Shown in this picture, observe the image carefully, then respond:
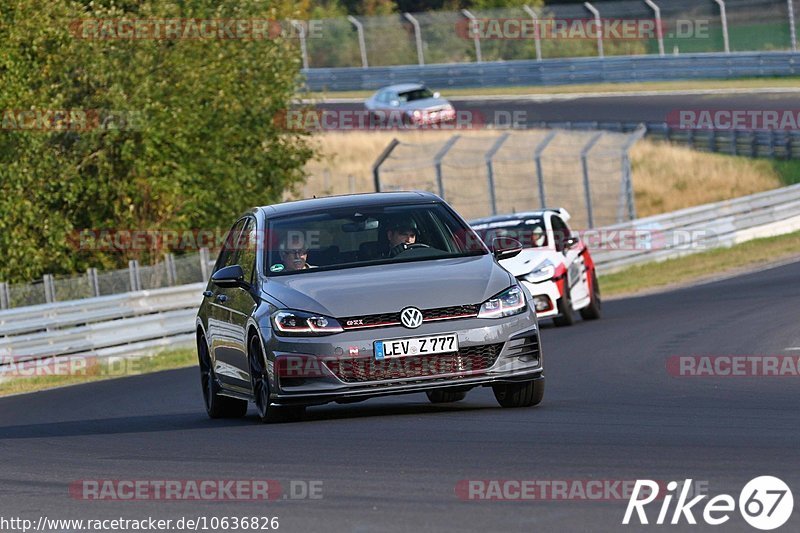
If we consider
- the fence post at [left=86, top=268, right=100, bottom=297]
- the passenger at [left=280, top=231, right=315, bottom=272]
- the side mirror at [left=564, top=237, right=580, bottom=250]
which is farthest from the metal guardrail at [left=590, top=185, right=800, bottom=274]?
the passenger at [left=280, top=231, right=315, bottom=272]

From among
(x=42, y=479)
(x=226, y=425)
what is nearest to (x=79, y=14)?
(x=226, y=425)

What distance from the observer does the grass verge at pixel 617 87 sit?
51.6 metres

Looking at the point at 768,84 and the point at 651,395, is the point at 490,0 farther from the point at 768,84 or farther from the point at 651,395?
the point at 651,395

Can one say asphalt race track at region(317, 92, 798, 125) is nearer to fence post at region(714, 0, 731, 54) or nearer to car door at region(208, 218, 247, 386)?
fence post at region(714, 0, 731, 54)

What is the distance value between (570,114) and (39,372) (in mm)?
32081

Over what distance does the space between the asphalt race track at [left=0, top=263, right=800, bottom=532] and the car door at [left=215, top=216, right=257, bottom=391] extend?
0.40 meters

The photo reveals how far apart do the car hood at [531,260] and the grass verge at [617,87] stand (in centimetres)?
2754

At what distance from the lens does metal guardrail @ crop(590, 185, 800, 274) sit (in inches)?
1256

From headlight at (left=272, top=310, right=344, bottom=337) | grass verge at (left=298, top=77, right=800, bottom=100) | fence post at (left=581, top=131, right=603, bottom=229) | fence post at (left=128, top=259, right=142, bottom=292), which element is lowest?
grass verge at (left=298, top=77, right=800, bottom=100)

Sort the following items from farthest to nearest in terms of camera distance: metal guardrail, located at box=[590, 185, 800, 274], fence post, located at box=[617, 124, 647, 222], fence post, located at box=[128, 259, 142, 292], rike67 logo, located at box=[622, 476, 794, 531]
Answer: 1. fence post, located at box=[617, 124, 647, 222]
2. metal guardrail, located at box=[590, 185, 800, 274]
3. fence post, located at box=[128, 259, 142, 292]
4. rike67 logo, located at box=[622, 476, 794, 531]

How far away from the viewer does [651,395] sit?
12.1 metres

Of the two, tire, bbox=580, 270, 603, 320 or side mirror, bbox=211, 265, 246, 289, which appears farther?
tire, bbox=580, 270, 603, 320

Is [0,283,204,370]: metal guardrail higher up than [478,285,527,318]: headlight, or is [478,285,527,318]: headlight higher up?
[478,285,527,318]: headlight

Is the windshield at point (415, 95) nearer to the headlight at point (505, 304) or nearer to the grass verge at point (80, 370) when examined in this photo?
the grass verge at point (80, 370)
